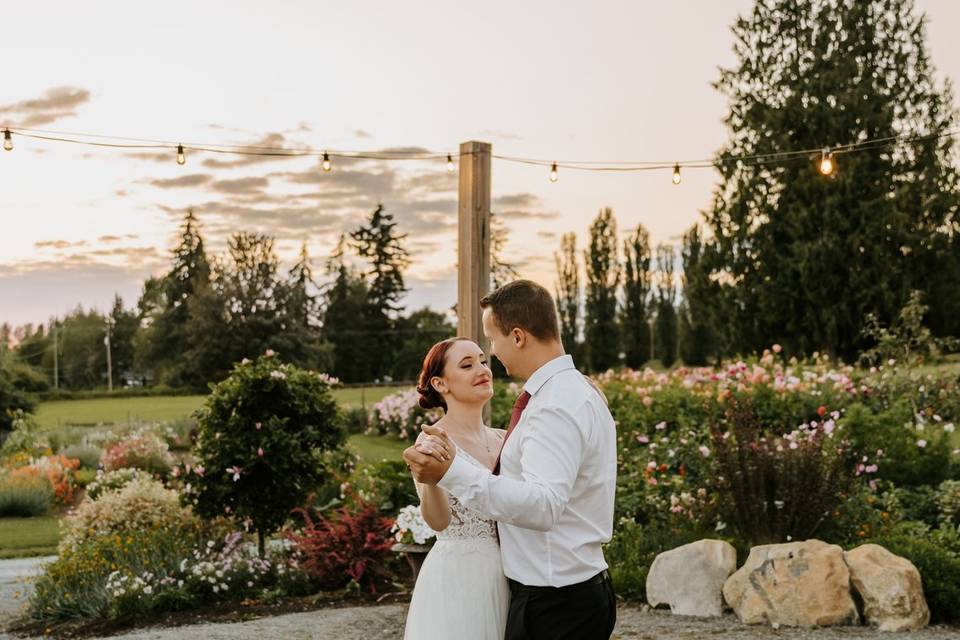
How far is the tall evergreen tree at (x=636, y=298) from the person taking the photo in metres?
35.5

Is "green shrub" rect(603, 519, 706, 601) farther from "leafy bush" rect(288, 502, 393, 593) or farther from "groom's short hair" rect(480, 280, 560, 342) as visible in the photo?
"groom's short hair" rect(480, 280, 560, 342)

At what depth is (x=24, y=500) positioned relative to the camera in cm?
1282

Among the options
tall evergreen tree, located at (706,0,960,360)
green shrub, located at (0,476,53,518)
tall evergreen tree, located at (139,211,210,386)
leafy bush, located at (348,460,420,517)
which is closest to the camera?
leafy bush, located at (348,460,420,517)

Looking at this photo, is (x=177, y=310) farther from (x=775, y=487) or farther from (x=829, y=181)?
(x=775, y=487)

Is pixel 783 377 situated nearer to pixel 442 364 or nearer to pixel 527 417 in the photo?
pixel 442 364

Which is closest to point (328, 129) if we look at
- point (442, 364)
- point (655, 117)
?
point (655, 117)

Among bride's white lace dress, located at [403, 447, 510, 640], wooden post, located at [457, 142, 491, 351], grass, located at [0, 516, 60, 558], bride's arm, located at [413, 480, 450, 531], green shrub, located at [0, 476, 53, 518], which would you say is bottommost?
grass, located at [0, 516, 60, 558]

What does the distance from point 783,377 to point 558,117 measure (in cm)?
405

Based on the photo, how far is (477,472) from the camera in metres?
2.10

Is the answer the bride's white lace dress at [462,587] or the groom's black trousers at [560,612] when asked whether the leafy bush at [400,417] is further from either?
the groom's black trousers at [560,612]

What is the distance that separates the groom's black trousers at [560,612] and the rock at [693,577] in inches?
151

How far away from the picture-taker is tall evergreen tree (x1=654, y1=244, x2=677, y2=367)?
36.0m

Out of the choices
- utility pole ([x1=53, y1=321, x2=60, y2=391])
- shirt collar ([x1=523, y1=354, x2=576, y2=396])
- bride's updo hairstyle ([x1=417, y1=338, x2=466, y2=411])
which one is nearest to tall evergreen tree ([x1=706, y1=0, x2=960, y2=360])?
bride's updo hairstyle ([x1=417, y1=338, x2=466, y2=411])

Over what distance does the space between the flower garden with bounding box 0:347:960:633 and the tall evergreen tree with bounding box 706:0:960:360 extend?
534 inches
